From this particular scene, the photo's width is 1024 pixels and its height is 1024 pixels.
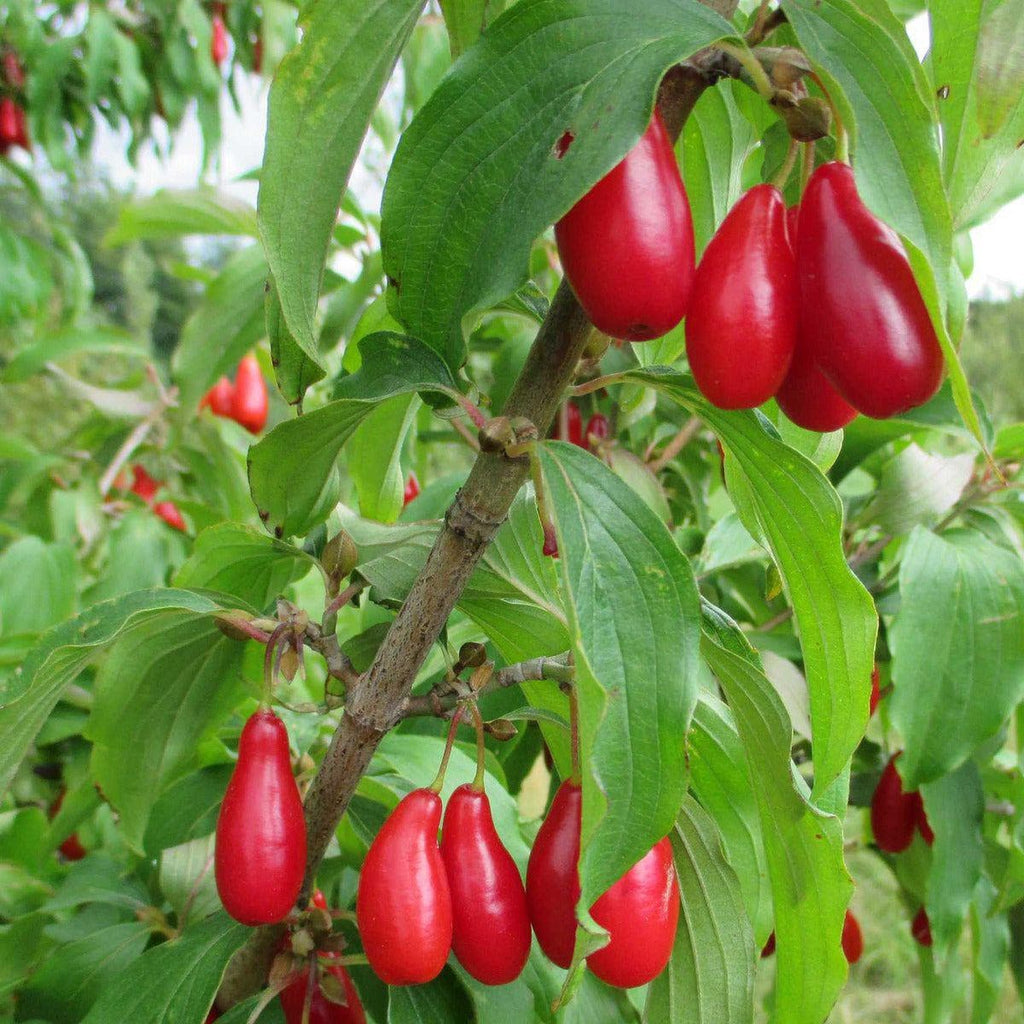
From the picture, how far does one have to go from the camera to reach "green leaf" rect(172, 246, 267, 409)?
4.43 ft

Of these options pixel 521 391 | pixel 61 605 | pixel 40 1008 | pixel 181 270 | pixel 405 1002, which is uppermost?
pixel 181 270

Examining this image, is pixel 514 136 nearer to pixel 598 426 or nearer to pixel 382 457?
pixel 382 457

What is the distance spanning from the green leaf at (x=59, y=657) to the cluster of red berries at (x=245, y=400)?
1.43 metres

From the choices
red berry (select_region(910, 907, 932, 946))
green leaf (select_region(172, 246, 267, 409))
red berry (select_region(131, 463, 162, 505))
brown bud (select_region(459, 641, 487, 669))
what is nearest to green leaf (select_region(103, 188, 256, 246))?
green leaf (select_region(172, 246, 267, 409))

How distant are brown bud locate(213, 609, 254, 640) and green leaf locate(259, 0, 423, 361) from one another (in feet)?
0.74

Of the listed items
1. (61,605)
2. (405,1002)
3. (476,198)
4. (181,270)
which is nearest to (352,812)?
(405,1002)

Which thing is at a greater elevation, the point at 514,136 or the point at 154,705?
the point at 514,136

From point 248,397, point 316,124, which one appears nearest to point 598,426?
point 316,124

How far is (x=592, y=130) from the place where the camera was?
43 cm

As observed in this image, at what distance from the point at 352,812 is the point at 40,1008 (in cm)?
39

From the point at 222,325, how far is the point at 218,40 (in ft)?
6.94

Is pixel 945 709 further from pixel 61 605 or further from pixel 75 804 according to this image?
pixel 61 605

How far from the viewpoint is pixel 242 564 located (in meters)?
0.84

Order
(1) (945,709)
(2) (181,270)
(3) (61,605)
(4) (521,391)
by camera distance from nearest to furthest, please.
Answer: (4) (521,391) → (1) (945,709) → (3) (61,605) → (2) (181,270)
